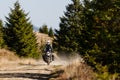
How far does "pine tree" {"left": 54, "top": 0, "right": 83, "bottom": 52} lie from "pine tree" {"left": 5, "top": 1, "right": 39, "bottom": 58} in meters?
4.14

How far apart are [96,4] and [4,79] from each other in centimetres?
567

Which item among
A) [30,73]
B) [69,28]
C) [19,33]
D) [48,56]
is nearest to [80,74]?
[30,73]

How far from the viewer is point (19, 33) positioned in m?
55.3

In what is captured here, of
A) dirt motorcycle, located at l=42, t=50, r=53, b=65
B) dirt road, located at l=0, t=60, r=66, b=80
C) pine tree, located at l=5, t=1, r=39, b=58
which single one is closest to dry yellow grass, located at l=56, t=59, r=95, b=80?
dirt road, located at l=0, t=60, r=66, b=80

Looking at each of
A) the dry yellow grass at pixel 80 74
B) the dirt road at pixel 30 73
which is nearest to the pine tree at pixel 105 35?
the dry yellow grass at pixel 80 74

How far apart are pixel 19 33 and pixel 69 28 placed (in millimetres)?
7045

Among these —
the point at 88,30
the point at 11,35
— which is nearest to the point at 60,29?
the point at 11,35

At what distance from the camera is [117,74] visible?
61.9 feet

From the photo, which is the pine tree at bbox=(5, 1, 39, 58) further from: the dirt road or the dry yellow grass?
the dry yellow grass

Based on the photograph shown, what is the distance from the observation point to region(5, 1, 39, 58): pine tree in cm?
5544

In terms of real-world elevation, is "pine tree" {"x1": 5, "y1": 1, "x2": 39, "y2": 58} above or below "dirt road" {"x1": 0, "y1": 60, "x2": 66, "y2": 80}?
above

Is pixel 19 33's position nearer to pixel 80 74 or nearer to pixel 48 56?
pixel 48 56

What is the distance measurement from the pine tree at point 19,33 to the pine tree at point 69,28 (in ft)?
13.6

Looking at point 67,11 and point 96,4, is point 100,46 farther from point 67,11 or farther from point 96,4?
point 67,11
